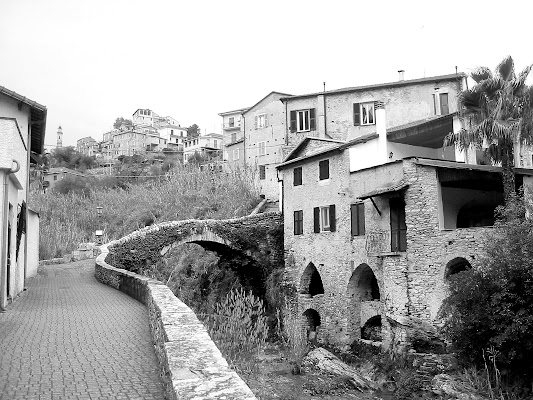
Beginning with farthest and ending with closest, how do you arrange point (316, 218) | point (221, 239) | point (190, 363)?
point (221, 239) → point (316, 218) → point (190, 363)

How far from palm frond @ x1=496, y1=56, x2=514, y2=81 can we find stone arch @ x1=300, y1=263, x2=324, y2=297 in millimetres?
14655

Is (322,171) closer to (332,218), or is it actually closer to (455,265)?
(332,218)

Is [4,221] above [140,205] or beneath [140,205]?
beneath

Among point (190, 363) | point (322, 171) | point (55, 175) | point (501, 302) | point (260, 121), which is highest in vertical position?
point (55, 175)

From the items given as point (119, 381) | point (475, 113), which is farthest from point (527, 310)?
point (119, 381)

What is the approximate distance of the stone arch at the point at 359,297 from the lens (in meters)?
27.3

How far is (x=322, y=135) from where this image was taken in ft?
132

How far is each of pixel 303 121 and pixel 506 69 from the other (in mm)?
21377

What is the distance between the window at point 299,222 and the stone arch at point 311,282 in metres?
2.28

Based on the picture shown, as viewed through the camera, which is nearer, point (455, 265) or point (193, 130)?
point (455, 265)

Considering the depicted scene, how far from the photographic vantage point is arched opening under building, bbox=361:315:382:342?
1043 inches

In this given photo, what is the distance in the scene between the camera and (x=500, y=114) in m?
21.2

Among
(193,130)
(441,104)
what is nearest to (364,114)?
(441,104)

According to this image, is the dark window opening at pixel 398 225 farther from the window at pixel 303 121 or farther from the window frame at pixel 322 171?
the window at pixel 303 121
